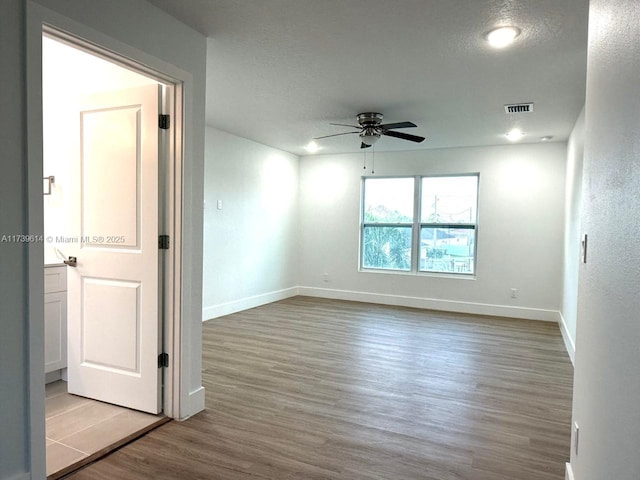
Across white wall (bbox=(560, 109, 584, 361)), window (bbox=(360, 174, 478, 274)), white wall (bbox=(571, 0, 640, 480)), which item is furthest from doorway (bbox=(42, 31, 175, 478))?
window (bbox=(360, 174, 478, 274))

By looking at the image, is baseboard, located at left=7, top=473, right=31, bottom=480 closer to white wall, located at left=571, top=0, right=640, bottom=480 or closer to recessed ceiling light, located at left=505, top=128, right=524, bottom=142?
white wall, located at left=571, top=0, right=640, bottom=480

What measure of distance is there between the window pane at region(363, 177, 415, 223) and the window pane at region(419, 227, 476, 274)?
1.42 ft

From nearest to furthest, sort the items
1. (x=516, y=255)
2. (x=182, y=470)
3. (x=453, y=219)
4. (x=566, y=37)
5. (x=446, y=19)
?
(x=182, y=470)
(x=446, y=19)
(x=566, y=37)
(x=516, y=255)
(x=453, y=219)

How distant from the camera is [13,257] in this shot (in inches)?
65.4

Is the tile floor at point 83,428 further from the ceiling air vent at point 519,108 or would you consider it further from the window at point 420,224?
the window at point 420,224

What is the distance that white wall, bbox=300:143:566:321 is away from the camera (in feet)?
18.6

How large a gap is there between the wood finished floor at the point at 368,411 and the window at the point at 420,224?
1732 millimetres

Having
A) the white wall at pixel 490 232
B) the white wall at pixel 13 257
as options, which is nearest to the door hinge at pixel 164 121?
the white wall at pixel 13 257

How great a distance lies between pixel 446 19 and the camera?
235cm

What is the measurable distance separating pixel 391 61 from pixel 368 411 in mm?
2457

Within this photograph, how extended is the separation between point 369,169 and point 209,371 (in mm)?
4356

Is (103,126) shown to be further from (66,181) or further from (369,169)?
(369,169)

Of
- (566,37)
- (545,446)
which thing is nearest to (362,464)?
(545,446)

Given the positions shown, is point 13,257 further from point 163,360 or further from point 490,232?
point 490,232
